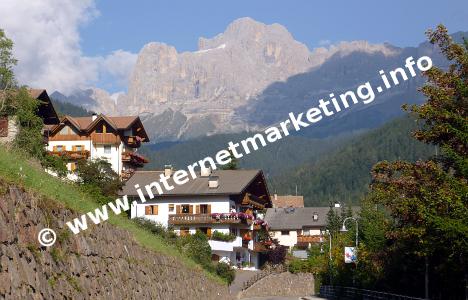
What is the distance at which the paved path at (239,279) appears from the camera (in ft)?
187

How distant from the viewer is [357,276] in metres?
49.2

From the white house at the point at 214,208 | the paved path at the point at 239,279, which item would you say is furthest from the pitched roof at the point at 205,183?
the paved path at the point at 239,279

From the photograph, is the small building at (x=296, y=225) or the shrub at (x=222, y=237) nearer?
the shrub at (x=222, y=237)

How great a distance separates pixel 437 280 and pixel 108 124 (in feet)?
176

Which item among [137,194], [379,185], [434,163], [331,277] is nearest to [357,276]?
[331,277]

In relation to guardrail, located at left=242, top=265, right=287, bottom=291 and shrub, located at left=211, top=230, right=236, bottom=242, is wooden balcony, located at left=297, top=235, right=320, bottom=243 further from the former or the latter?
shrub, located at left=211, top=230, right=236, bottom=242

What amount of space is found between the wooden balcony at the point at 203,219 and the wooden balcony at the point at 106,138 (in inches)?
515

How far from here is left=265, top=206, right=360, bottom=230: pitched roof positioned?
392 ft

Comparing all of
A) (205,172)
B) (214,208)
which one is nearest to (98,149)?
(205,172)

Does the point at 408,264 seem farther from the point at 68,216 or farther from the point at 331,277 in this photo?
the point at 331,277

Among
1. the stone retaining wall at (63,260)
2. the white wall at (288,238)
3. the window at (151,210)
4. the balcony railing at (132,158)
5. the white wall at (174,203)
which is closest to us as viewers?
the stone retaining wall at (63,260)

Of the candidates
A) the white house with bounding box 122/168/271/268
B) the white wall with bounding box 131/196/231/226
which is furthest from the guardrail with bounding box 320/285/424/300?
the white wall with bounding box 131/196/231/226

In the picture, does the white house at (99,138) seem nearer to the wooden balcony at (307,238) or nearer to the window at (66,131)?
the window at (66,131)

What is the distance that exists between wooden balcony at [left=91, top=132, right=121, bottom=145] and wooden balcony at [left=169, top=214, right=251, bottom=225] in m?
13.1
